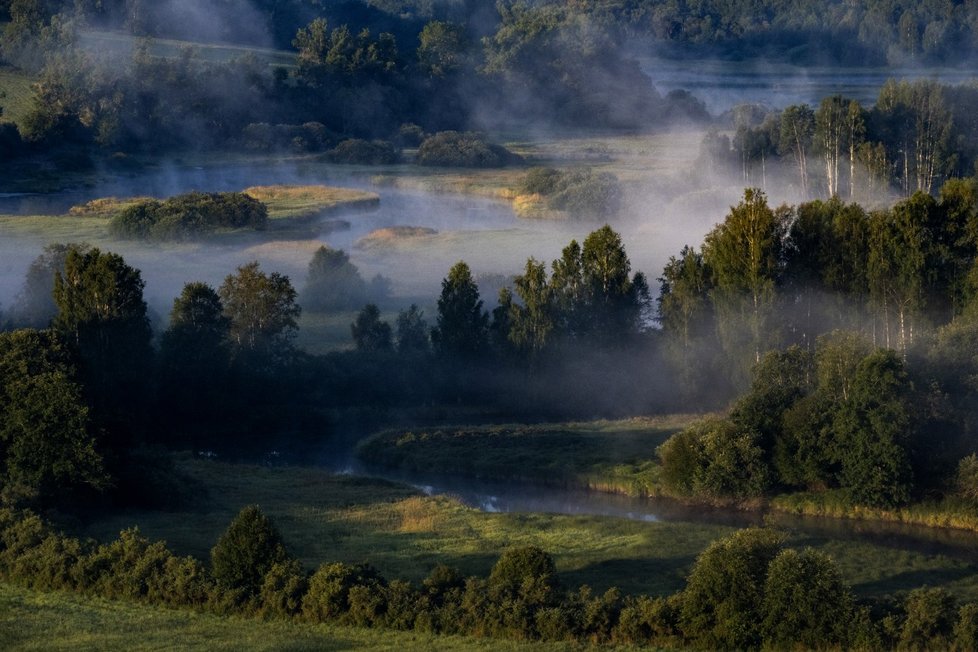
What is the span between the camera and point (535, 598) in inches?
1116

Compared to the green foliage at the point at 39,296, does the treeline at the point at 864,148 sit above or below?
above

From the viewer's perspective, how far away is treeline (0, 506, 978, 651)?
27.3m

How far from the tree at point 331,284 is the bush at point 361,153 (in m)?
43.4

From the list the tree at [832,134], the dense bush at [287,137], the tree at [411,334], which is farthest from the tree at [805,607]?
the dense bush at [287,137]

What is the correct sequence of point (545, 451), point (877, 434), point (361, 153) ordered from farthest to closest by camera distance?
point (361, 153), point (545, 451), point (877, 434)

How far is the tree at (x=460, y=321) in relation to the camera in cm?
5238

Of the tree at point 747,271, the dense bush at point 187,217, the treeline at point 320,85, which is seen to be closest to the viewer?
the tree at point 747,271

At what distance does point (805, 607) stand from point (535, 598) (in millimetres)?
4557

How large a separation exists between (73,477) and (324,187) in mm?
60011

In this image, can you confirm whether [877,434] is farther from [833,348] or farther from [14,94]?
[14,94]

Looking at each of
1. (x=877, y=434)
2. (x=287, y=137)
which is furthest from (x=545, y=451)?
(x=287, y=137)

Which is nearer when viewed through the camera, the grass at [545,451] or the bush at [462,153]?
the grass at [545,451]

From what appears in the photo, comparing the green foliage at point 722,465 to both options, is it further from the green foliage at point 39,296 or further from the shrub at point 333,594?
the green foliage at point 39,296

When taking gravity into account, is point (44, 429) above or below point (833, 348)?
below
